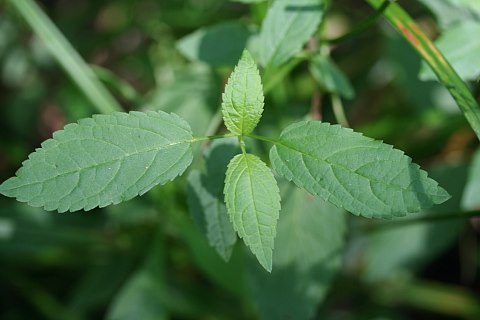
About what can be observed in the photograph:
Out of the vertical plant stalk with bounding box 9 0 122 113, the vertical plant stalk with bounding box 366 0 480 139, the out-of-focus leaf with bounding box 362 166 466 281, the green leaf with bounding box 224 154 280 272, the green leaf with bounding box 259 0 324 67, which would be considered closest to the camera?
the green leaf with bounding box 224 154 280 272

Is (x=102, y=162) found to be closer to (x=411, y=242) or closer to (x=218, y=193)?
(x=218, y=193)

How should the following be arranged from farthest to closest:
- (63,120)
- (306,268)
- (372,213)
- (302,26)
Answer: (63,120), (306,268), (302,26), (372,213)

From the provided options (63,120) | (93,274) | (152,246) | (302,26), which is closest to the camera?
(302,26)

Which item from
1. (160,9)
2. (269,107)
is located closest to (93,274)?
(269,107)

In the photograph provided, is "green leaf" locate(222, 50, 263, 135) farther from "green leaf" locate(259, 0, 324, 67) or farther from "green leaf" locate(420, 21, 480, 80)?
"green leaf" locate(420, 21, 480, 80)

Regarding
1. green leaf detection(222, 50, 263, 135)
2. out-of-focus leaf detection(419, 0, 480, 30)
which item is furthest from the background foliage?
green leaf detection(222, 50, 263, 135)

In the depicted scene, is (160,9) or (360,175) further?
(160,9)

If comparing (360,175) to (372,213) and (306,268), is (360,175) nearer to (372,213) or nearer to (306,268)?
(372,213)
